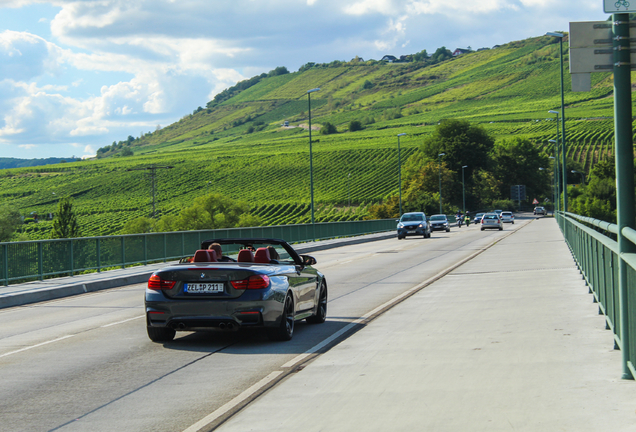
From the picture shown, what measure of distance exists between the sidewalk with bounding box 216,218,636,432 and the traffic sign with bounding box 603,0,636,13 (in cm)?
309

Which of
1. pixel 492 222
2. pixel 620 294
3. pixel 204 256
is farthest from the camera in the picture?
pixel 492 222

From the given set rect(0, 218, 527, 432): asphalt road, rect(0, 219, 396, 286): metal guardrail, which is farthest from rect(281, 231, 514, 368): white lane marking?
rect(0, 219, 396, 286): metal guardrail

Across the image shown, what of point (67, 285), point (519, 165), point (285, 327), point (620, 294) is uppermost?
point (519, 165)

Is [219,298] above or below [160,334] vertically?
above

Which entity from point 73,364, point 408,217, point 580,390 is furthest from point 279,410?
point 408,217

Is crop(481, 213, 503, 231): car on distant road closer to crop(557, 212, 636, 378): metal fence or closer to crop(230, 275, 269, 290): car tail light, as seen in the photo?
crop(557, 212, 636, 378): metal fence

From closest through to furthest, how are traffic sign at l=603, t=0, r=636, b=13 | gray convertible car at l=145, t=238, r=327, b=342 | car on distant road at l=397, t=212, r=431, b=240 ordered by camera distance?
traffic sign at l=603, t=0, r=636, b=13
gray convertible car at l=145, t=238, r=327, b=342
car on distant road at l=397, t=212, r=431, b=240

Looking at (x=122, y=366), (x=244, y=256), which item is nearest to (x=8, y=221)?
→ (x=244, y=256)

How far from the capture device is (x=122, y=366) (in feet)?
26.3

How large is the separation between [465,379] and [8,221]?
4157 inches

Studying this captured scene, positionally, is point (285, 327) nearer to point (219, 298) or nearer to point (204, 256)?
point (219, 298)

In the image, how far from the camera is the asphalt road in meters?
5.92

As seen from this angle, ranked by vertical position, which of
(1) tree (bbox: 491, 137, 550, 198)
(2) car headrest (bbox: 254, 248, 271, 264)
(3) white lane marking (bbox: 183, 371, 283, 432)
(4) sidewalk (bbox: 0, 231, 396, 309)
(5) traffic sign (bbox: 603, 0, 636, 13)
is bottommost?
(4) sidewalk (bbox: 0, 231, 396, 309)

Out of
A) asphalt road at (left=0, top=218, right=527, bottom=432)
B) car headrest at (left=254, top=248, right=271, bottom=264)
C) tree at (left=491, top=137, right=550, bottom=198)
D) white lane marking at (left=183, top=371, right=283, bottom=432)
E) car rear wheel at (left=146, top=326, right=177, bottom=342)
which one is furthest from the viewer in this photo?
tree at (left=491, top=137, right=550, bottom=198)
